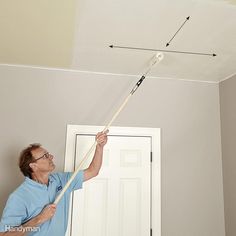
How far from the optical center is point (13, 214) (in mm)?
1421

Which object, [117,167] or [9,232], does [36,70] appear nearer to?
[117,167]

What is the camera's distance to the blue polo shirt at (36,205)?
1419 mm

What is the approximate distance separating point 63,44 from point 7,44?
0.39 metres

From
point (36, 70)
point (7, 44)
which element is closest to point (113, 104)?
point (36, 70)

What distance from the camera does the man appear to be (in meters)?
1.42

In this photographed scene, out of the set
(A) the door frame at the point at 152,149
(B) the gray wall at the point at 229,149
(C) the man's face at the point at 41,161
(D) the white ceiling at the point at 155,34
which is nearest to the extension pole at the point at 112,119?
(D) the white ceiling at the point at 155,34

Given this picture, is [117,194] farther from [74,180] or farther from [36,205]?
[36,205]

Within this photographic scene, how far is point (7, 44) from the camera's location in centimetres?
177

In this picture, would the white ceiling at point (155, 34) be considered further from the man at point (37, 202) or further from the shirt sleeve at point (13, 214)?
the shirt sleeve at point (13, 214)

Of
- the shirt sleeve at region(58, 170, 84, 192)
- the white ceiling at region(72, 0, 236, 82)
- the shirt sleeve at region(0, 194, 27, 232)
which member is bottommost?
the shirt sleeve at region(0, 194, 27, 232)

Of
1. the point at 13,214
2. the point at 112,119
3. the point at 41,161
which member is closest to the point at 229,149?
the point at 112,119

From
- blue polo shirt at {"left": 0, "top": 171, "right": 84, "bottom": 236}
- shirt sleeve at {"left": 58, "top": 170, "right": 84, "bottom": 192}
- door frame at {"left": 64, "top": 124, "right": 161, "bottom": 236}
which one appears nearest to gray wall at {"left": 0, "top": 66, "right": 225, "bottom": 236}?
door frame at {"left": 64, "top": 124, "right": 161, "bottom": 236}

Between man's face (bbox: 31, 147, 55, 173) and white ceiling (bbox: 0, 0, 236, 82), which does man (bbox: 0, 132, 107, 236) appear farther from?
white ceiling (bbox: 0, 0, 236, 82)

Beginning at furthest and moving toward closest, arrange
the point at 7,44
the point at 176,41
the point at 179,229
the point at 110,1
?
the point at 179,229, the point at 7,44, the point at 176,41, the point at 110,1
